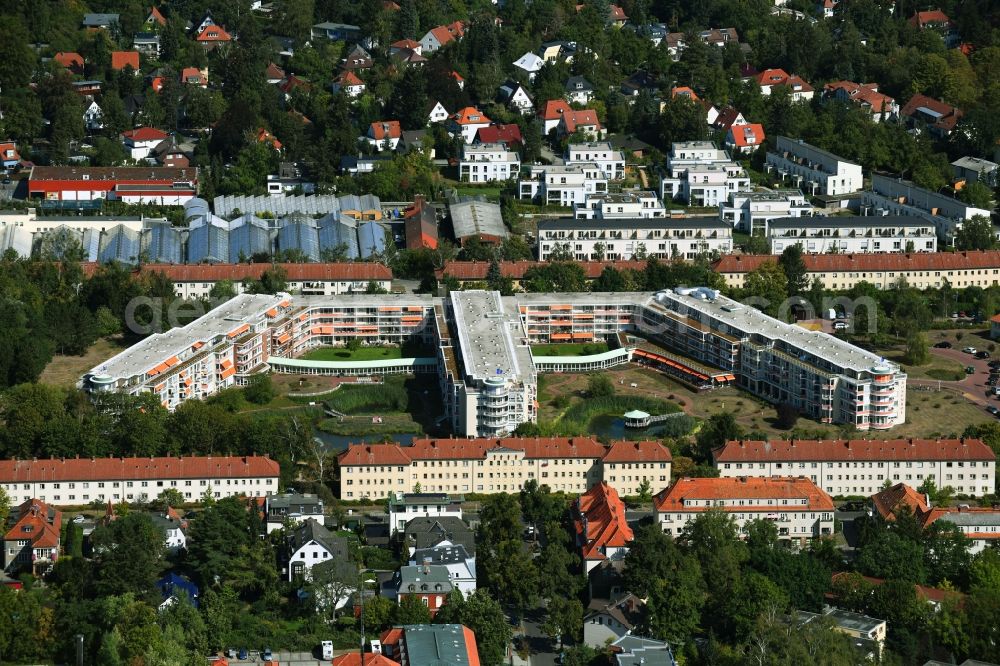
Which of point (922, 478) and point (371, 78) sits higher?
point (371, 78)

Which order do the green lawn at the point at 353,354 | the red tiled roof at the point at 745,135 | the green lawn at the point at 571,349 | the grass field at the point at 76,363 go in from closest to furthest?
1. the grass field at the point at 76,363
2. the green lawn at the point at 353,354
3. the green lawn at the point at 571,349
4. the red tiled roof at the point at 745,135

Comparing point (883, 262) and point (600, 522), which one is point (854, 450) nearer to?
point (600, 522)

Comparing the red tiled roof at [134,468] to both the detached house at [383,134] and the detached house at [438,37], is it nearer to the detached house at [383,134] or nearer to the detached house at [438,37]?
the detached house at [383,134]

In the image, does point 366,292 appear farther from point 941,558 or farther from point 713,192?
point 941,558

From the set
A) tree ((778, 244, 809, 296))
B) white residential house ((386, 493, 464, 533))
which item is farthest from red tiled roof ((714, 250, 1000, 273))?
white residential house ((386, 493, 464, 533))

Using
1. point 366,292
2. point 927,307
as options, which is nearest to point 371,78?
point 366,292

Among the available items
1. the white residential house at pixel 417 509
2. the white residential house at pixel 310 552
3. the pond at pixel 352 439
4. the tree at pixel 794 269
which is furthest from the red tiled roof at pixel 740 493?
the tree at pixel 794 269

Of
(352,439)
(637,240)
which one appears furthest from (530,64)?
(352,439)
